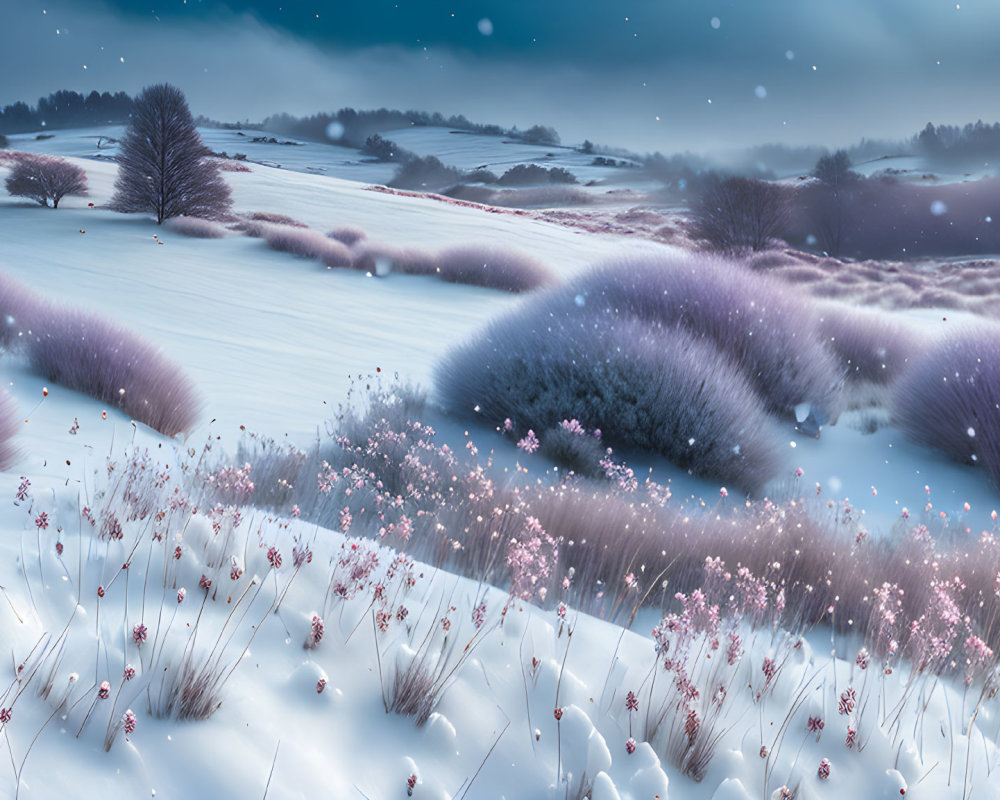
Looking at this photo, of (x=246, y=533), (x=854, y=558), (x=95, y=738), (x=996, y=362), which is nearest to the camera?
(x=95, y=738)

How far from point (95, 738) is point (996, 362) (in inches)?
238

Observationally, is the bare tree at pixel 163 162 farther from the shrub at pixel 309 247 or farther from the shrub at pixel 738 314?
the shrub at pixel 738 314

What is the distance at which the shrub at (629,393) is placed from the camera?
4.56m

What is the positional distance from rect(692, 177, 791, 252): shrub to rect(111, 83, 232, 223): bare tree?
13545mm

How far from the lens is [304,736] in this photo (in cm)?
147

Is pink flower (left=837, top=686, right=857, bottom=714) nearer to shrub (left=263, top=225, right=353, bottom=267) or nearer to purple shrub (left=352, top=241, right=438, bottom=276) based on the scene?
purple shrub (left=352, top=241, right=438, bottom=276)

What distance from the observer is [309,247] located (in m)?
11.8

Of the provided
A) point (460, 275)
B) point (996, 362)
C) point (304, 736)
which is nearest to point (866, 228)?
point (460, 275)

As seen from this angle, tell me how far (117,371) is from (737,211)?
20.3m

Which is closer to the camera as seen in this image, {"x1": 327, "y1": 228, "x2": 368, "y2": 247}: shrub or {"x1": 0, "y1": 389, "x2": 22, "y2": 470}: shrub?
{"x1": 0, "y1": 389, "x2": 22, "y2": 470}: shrub

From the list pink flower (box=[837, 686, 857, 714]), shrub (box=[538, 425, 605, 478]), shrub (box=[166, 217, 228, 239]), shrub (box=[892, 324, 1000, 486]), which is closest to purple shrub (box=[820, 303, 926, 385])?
shrub (box=[892, 324, 1000, 486])

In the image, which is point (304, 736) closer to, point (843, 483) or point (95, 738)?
point (95, 738)

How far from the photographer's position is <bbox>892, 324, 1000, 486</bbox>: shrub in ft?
16.5

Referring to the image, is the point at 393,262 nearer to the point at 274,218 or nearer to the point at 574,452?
the point at 274,218
